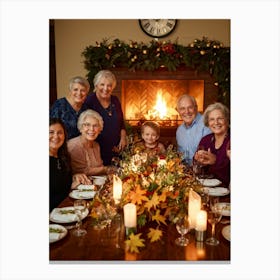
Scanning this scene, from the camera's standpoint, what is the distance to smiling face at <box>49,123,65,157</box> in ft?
7.27

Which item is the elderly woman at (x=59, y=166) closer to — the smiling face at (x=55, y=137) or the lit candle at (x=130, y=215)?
the smiling face at (x=55, y=137)

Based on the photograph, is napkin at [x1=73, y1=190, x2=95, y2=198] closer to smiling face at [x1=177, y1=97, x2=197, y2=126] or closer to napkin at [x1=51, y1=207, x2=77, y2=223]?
napkin at [x1=51, y1=207, x2=77, y2=223]

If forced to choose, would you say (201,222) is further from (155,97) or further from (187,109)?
(155,97)

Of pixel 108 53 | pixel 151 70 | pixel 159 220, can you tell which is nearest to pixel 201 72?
pixel 151 70

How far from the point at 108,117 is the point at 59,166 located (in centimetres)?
118

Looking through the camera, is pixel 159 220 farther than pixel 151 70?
No

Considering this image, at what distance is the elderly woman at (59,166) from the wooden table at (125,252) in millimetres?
755

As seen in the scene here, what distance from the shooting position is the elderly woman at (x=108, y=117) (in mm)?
3277

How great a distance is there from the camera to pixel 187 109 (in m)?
3.14

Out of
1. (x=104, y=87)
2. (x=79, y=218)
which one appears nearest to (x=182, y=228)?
(x=79, y=218)
